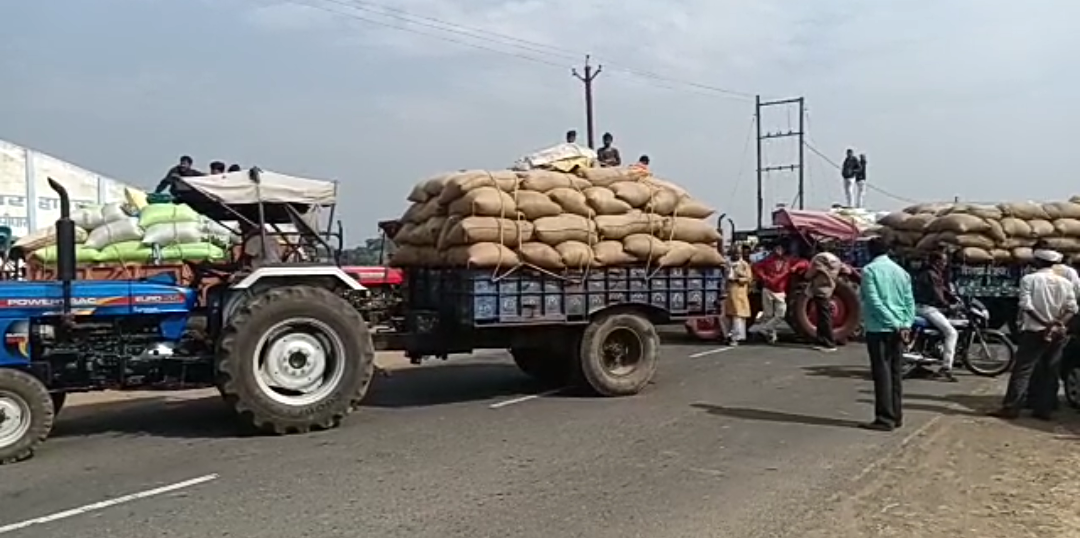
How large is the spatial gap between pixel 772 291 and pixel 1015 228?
12.7 feet

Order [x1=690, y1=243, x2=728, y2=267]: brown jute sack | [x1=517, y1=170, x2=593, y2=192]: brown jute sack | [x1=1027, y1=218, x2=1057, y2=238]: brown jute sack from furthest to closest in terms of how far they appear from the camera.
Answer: [x1=1027, y1=218, x2=1057, y2=238]: brown jute sack < [x1=690, y1=243, x2=728, y2=267]: brown jute sack < [x1=517, y1=170, x2=593, y2=192]: brown jute sack

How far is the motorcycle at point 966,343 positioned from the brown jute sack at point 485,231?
18.4 feet

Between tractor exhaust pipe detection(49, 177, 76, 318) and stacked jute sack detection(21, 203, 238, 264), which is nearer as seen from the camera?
tractor exhaust pipe detection(49, 177, 76, 318)

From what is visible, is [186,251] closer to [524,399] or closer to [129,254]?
[129,254]

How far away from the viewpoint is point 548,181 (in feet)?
39.0

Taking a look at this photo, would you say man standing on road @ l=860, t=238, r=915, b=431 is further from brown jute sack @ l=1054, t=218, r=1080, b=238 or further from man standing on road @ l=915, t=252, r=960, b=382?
brown jute sack @ l=1054, t=218, r=1080, b=238

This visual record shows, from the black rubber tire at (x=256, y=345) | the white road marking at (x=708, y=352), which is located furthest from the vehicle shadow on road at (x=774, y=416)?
the white road marking at (x=708, y=352)

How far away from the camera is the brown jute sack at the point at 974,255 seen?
16562mm

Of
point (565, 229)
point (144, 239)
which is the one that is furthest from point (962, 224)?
point (144, 239)

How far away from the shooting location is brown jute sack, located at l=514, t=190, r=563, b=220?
11570 mm

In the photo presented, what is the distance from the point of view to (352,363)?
10172 millimetres

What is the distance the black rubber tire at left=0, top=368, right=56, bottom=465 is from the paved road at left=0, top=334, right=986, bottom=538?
14 cm

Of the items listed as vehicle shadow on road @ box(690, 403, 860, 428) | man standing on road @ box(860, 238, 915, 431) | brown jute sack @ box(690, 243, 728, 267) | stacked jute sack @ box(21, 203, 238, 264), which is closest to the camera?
man standing on road @ box(860, 238, 915, 431)

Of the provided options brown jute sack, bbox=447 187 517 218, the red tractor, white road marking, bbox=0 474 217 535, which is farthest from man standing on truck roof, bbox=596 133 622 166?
white road marking, bbox=0 474 217 535
